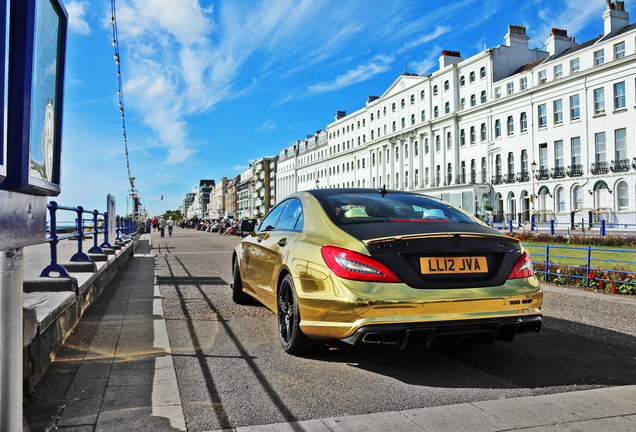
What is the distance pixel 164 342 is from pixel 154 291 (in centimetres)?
395

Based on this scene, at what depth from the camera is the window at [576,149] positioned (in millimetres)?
44906

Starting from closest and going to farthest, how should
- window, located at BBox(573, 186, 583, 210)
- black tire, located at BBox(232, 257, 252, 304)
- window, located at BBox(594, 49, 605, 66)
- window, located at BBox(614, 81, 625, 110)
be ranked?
black tire, located at BBox(232, 257, 252, 304) → window, located at BBox(614, 81, 625, 110) → window, located at BBox(594, 49, 605, 66) → window, located at BBox(573, 186, 583, 210)

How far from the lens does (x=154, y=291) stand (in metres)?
8.55

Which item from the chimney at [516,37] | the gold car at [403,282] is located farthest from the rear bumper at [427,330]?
the chimney at [516,37]

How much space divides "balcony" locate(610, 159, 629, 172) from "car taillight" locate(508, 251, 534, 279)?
42.4 meters

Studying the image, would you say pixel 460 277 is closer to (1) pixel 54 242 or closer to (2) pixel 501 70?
(1) pixel 54 242

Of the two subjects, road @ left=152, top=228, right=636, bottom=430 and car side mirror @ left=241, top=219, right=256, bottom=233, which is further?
car side mirror @ left=241, top=219, right=256, bottom=233

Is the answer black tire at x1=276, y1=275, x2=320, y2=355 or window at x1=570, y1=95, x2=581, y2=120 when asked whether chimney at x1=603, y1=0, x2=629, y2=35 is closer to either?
window at x1=570, y1=95, x2=581, y2=120

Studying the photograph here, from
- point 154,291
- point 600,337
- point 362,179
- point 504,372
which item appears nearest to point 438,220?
point 504,372

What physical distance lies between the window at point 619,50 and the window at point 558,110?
6.26 m

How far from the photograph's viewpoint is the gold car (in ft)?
11.7

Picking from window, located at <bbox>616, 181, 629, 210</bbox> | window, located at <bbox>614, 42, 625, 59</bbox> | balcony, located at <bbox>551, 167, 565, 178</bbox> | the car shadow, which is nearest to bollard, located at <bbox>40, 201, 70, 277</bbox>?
the car shadow

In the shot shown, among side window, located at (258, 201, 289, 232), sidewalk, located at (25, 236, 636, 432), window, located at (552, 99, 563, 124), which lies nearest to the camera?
sidewalk, located at (25, 236, 636, 432)

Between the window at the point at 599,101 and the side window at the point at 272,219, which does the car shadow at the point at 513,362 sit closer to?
the side window at the point at 272,219
